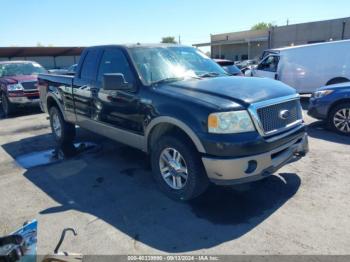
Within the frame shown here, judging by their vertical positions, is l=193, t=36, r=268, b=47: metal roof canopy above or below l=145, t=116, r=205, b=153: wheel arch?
above

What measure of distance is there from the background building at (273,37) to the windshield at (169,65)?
31462 millimetres

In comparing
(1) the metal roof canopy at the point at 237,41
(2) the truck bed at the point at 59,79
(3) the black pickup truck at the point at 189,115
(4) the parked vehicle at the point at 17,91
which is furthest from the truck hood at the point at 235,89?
(1) the metal roof canopy at the point at 237,41

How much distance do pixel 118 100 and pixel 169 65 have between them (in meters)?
0.90

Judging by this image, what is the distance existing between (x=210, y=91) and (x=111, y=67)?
195 cm

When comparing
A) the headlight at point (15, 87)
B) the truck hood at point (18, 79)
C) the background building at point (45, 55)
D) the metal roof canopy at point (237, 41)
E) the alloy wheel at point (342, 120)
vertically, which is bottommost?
the alloy wheel at point (342, 120)

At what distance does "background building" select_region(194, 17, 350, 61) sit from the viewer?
1278 inches

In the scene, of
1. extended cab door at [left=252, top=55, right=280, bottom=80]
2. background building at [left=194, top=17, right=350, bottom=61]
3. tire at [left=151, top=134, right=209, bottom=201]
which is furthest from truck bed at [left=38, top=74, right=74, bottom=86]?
background building at [left=194, top=17, right=350, bottom=61]

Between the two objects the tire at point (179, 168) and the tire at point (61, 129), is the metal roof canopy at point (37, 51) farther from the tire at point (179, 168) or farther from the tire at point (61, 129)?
the tire at point (179, 168)

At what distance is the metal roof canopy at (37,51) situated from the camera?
24.3 metres

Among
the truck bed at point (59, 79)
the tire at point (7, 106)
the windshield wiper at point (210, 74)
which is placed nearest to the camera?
the windshield wiper at point (210, 74)

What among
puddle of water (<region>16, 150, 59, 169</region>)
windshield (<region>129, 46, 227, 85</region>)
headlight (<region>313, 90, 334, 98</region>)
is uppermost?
windshield (<region>129, 46, 227, 85</region>)

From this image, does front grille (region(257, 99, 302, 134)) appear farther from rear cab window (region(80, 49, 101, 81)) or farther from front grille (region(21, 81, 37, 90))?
front grille (region(21, 81, 37, 90))

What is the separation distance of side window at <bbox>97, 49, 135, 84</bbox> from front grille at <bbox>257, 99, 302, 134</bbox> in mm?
1840

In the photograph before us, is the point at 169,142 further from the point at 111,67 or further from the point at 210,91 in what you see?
the point at 111,67
